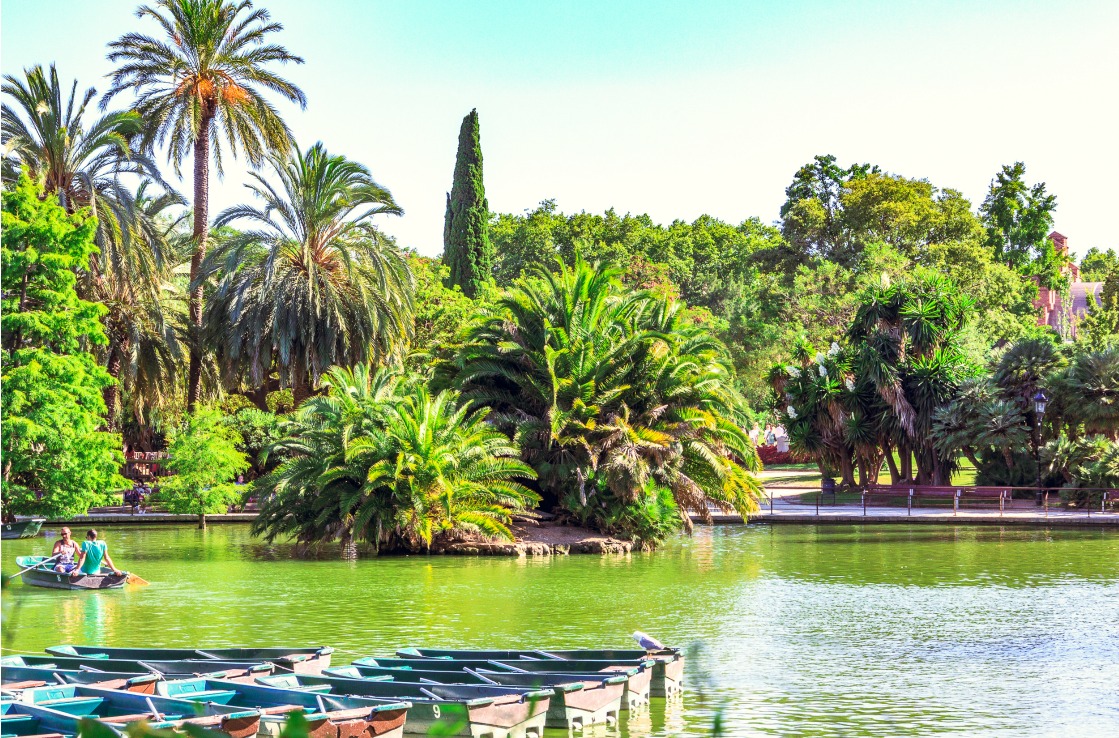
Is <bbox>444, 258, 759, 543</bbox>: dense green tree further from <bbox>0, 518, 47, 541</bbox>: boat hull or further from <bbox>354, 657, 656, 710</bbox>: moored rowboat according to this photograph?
<bbox>354, 657, 656, 710</bbox>: moored rowboat

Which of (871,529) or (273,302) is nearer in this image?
(871,529)

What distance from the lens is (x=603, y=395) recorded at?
108 feet

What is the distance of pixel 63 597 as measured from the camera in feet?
78.9

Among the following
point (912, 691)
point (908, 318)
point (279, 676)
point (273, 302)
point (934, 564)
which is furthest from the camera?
point (908, 318)

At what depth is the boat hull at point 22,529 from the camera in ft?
108

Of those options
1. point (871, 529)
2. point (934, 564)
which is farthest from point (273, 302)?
point (934, 564)

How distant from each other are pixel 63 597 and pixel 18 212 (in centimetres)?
1044

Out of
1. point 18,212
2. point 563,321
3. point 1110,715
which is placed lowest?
point 1110,715

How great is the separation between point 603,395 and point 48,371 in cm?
1305

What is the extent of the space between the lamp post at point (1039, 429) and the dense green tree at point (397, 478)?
703 inches

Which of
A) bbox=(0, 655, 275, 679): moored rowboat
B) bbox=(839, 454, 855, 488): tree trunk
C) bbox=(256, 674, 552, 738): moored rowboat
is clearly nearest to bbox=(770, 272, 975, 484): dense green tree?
bbox=(839, 454, 855, 488): tree trunk

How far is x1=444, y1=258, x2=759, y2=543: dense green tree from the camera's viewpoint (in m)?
32.6

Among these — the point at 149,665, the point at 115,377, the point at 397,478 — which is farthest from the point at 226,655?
the point at 115,377

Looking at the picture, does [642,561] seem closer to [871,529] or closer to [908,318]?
[871,529]
